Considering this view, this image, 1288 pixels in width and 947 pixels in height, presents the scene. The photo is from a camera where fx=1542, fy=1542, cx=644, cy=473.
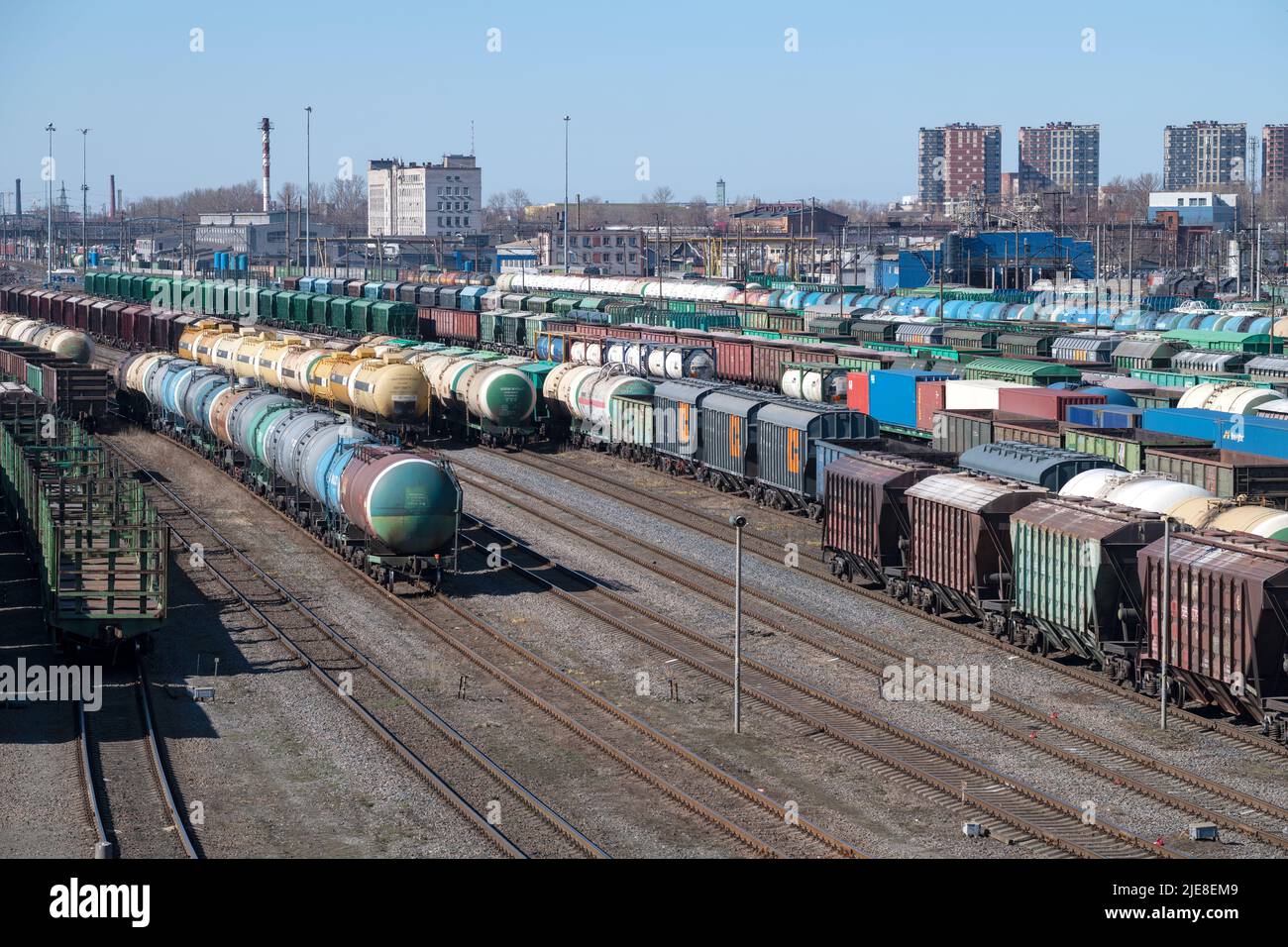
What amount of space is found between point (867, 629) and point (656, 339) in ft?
153

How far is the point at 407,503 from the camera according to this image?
32219mm

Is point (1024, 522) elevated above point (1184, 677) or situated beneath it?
elevated above

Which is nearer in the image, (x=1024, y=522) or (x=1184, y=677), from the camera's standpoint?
(x=1184, y=677)

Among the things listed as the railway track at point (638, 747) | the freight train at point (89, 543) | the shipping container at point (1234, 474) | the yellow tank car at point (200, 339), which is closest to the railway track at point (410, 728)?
the railway track at point (638, 747)

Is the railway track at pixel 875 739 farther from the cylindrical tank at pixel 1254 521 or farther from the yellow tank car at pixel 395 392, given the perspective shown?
the yellow tank car at pixel 395 392

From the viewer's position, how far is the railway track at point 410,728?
748 inches

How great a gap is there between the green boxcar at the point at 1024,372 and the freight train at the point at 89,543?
29790 mm

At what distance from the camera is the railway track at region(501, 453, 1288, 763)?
23.4 m

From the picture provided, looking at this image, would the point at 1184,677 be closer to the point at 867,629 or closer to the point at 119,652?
the point at 867,629

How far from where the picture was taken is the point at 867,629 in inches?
1206

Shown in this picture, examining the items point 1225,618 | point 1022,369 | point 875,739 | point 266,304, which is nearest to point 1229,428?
point 1022,369

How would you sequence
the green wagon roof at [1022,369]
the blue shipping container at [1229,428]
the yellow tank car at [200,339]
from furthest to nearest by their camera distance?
the yellow tank car at [200,339]
the green wagon roof at [1022,369]
the blue shipping container at [1229,428]
